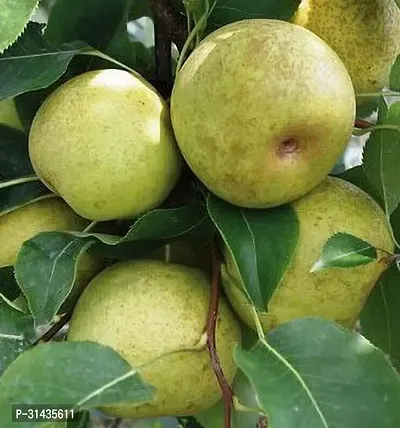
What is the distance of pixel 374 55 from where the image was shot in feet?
3.72

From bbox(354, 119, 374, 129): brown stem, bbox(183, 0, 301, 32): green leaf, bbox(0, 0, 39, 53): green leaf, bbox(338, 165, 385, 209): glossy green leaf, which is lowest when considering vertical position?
bbox(338, 165, 385, 209): glossy green leaf

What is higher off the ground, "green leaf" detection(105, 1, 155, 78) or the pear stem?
"green leaf" detection(105, 1, 155, 78)

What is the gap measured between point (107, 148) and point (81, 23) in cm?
24

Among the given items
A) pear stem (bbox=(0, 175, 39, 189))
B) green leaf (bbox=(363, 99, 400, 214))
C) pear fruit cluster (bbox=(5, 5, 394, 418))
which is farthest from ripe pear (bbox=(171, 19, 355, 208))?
pear stem (bbox=(0, 175, 39, 189))

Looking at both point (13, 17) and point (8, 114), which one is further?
point (8, 114)

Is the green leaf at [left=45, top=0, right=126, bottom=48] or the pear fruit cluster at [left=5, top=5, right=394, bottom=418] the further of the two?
the green leaf at [left=45, top=0, right=126, bottom=48]

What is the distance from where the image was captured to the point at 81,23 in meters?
1.14

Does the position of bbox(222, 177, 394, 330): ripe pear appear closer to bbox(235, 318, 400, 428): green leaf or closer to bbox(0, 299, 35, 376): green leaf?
bbox(235, 318, 400, 428): green leaf

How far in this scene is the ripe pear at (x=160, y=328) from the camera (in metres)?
0.96

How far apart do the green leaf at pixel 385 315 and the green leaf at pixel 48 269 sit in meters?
0.34

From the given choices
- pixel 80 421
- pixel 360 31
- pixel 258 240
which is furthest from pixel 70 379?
pixel 360 31

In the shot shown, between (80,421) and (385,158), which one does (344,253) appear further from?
(80,421)

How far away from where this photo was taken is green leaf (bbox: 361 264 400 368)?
1.10 m

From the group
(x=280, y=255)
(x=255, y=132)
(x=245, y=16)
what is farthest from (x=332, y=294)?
(x=245, y=16)
